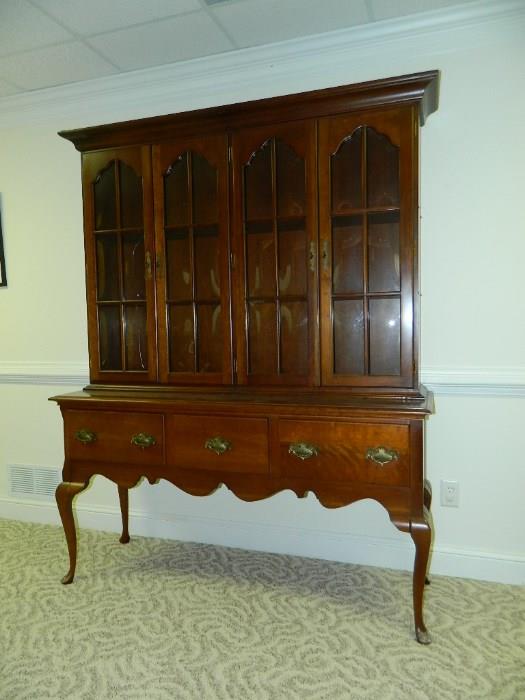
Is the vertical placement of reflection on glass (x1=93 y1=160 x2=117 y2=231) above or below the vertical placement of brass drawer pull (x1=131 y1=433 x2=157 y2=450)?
above

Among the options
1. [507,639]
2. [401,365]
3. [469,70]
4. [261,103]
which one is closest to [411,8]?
[469,70]

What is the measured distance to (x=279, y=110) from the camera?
1826mm

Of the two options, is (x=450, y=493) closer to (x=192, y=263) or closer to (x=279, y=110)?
(x=192, y=263)

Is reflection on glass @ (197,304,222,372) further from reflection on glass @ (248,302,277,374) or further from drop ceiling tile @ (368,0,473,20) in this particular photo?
drop ceiling tile @ (368,0,473,20)

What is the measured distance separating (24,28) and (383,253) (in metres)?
1.82

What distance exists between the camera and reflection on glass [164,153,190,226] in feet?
6.68

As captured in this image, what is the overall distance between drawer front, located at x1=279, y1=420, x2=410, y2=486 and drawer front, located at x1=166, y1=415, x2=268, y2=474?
9 cm

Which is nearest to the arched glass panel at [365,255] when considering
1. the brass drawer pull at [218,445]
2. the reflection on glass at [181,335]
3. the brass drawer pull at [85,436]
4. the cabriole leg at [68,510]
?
the brass drawer pull at [218,445]

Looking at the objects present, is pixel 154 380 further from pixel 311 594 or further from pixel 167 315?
pixel 311 594

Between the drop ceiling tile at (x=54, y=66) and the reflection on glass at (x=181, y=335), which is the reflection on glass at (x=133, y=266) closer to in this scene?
the reflection on glass at (x=181, y=335)

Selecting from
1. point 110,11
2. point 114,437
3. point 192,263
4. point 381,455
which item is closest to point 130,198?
point 192,263

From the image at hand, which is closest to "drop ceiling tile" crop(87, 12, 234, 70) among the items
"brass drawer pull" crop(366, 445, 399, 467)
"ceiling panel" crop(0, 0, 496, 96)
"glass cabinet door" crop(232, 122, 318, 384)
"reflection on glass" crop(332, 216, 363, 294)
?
"ceiling panel" crop(0, 0, 496, 96)

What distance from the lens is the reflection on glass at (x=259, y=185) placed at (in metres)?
1.92

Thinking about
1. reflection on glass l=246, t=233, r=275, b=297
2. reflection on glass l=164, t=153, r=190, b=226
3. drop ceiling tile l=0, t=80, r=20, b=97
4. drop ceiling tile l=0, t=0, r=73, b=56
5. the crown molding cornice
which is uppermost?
drop ceiling tile l=0, t=80, r=20, b=97
